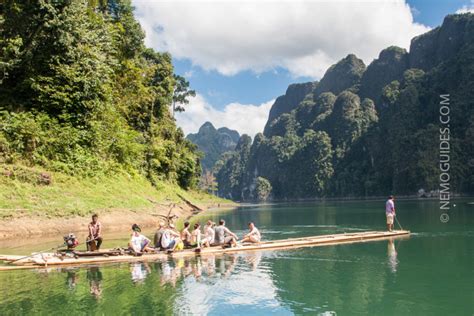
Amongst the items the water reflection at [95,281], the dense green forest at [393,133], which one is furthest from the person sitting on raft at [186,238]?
the dense green forest at [393,133]

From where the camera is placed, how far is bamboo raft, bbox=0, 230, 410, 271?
1358 cm

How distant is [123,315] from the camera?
8609 mm

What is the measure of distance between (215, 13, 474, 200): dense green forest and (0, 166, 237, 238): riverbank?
89.0m

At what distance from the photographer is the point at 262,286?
11234 millimetres

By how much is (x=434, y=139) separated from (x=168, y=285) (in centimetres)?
11062

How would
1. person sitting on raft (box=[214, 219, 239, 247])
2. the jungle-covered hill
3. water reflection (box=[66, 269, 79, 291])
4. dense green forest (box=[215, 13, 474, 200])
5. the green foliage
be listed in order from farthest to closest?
the green foliage, dense green forest (box=[215, 13, 474, 200]), the jungle-covered hill, person sitting on raft (box=[214, 219, 239, 247]), water reflection (box=[66, 269, 79, 291])

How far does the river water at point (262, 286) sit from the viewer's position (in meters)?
9.16

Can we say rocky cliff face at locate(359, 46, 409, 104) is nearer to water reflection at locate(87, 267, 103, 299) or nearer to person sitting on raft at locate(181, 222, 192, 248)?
person sitting on raft at locate(181, 222, 192, 248)

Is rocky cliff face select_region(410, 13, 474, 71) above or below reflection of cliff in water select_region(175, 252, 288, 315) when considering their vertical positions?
above

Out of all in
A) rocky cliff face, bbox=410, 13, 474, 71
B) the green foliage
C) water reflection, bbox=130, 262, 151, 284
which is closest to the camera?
water reflection, bbox=130, 262, 151, 284

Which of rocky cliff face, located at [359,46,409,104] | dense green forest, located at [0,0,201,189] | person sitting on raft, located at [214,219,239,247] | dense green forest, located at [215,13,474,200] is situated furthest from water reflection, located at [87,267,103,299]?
rocky cliff face, located at [359,46,409,104]

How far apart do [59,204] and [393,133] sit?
124 m

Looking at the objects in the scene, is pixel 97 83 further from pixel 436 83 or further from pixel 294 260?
pixel 436 83

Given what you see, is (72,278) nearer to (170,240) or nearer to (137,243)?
(137,243)
